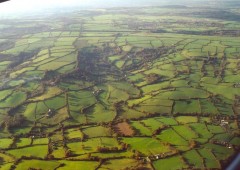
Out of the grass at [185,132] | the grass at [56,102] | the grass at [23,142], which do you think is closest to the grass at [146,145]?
the grass at [185,132]

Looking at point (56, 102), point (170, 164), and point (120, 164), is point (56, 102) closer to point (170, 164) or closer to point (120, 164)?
point (120, 164)

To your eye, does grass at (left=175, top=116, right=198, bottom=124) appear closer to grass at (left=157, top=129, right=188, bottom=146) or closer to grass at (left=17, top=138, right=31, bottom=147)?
grass at (left=157, top=129, right=188, bottom=146)

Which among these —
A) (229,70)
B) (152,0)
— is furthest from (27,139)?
(152,0)

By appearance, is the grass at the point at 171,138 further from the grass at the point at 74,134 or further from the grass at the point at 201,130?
the grass at the point at 74,134

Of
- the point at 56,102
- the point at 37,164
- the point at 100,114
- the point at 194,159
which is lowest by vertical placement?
the point at 194,159

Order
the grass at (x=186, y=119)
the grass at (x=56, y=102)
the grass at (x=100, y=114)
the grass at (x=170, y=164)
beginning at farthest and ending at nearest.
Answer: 1. the grass at (x=56, y=102)
2. the grass at (x=100, y=114)
3. the grass at (x=186, y=119)
4. the grass at (x=170, y=164)

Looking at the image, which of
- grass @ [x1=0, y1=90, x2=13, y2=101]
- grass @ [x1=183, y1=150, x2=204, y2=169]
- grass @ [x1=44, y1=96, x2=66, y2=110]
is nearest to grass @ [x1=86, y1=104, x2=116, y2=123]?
grass @ [x1=44, y1=96, x2=66, y2=110]

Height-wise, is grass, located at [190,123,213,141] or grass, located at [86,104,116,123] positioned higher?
grass, located at [86,104,116,123]

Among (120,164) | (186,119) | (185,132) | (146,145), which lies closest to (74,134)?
(146,145)
